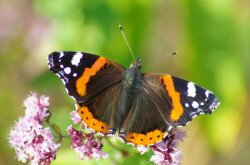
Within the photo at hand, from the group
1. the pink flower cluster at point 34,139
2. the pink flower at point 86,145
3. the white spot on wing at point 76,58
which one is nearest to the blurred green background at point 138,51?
the pink flower at point 86,145

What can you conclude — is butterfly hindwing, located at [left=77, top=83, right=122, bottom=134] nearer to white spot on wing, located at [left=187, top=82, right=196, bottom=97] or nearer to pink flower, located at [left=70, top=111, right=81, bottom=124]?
pink flower, located at [left=70, top=111, right=81, bottom=124]

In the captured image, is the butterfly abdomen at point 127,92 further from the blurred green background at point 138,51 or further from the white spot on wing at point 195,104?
the blurred green background at point 138,51

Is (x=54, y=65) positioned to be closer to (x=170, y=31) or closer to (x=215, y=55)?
(x=215, y=55)

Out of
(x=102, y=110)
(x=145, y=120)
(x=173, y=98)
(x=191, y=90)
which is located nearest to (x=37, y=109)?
(x=102, y=110)

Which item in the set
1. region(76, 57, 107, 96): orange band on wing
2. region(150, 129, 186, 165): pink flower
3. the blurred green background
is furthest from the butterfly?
the blurred green background

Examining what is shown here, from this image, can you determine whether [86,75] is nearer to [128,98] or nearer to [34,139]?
[128,98]

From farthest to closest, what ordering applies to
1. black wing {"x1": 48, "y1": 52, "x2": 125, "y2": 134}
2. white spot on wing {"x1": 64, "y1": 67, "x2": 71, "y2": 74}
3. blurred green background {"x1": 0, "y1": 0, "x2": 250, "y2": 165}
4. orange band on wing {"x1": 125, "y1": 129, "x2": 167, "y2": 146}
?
blurred green background {"x1": 0, "y1": 0, "x2": 250, "y2": 165} → white spot on wing {"x1": 64, "y1": 67, "x2": 71, "y2": 74} → black wing {"x1": 48, "y1": 52, "x2": 125, "y2": 134} → orange band on wing {"x1": 125, "y1": 129, "x2": 167, "y2": 146}

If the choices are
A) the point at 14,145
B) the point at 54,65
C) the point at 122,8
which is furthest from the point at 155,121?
the point at 122,8

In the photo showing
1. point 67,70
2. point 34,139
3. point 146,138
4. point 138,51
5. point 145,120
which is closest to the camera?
point 146,138
